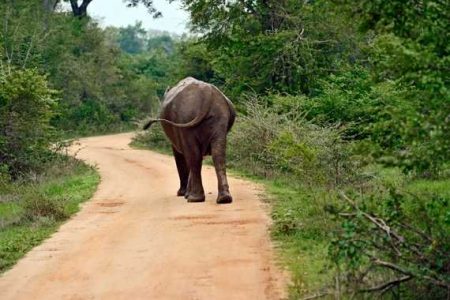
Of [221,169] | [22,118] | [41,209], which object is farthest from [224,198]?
[22,118]

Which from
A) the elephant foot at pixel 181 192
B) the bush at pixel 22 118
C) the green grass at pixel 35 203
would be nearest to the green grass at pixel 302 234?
the elephant foot at pixel 181 192

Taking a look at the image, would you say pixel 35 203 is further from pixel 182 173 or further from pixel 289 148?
pixel 289 148

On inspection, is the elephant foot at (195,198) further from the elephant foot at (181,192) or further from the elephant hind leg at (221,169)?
the elephant foot at (181,192)

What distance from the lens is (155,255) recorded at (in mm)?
10945

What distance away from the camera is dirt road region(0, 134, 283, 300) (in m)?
9.07

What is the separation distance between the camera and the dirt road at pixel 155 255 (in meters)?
Result: 9.07

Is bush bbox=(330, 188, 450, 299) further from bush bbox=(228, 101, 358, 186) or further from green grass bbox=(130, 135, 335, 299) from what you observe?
bush bbox=(228, 101, 358, 186)

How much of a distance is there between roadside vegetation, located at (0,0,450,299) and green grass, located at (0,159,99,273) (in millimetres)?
79

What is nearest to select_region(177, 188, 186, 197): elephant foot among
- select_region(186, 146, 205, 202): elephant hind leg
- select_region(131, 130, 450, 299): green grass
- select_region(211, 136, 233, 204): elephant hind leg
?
select_region(186, 146, 205, 202): elephant hind leg

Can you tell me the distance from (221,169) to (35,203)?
3.48m

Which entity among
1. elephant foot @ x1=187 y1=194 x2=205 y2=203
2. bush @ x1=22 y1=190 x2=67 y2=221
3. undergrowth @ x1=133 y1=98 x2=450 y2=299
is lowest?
elephant foot @ x1=187 y1=194 x2=205 y2=203

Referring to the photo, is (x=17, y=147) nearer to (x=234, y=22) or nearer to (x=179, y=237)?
(x=234, y=22)

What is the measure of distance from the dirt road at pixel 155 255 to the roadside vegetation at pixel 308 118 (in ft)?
1.46

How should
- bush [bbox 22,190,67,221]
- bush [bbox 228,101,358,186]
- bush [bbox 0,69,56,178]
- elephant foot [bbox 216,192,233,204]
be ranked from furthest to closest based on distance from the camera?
bush [bbox 0,69,56,178] < bush [bbox 228,101,358,186] < elephant foot [bbox 216,192,233,204] < bush [bbox 22,190,67,221]
